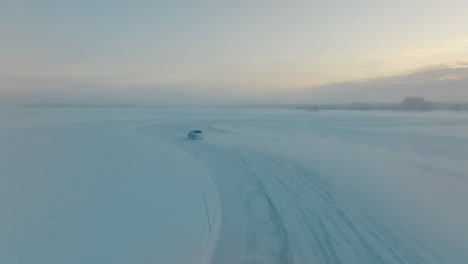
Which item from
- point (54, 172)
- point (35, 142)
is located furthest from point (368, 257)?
point (35, 142)

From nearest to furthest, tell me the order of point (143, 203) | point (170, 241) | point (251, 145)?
point (170, 241)
point (143, 203)
point (251, 145)

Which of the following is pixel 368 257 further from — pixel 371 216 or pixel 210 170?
pixel 210 170

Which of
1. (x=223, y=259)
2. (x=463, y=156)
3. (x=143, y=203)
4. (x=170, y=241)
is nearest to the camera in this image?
(x=223, y=259)

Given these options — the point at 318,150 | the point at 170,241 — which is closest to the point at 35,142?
the point at 170,241

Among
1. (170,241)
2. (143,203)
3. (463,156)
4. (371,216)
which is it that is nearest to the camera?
(170,241)

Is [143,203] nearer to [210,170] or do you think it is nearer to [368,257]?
[210,170]

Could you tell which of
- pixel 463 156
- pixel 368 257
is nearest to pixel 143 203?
pixel 368 257

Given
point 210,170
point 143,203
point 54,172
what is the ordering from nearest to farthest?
point 143,203
point 54,172
point 210,170

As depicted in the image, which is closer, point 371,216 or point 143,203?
point 371,216

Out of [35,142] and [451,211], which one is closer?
[451,211]
